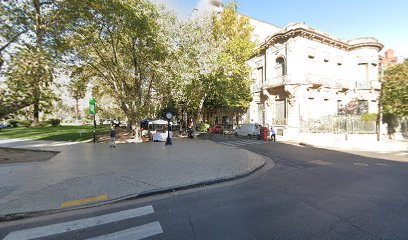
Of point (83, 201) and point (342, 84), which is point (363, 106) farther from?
point (83, 201)

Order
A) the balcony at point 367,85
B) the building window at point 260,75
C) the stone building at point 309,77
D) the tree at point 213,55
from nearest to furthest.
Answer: the tree at point 213,55 < the stone building at point 309,77 < the balcony at point 367,85 < the building window at point 260,75

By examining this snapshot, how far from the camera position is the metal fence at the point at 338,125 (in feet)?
61.5

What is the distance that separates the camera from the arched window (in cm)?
2319

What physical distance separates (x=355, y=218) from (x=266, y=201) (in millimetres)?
1749

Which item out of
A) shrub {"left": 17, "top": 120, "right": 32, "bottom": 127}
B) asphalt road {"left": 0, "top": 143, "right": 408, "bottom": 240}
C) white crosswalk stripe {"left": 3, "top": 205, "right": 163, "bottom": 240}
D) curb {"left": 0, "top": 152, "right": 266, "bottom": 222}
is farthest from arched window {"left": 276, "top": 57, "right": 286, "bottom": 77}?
shrub {"left": 17, "top": 120, "right": 32, "bottom": 127}

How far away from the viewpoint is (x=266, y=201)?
476 cm

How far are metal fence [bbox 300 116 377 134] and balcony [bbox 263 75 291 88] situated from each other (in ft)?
15.7

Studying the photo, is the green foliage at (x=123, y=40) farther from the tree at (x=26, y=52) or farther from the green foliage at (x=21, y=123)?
the green foliage at (x=21, y=123)

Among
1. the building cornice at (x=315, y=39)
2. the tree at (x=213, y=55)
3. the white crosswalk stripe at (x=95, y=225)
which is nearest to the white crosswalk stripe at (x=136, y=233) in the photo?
the white crosswalk stripe at (x=95, y=225)

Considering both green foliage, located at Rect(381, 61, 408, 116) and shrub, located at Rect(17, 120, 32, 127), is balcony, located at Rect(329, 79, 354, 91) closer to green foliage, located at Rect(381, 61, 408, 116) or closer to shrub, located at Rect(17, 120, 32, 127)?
green foliage, located at Rect(381, 61, 408, 116)

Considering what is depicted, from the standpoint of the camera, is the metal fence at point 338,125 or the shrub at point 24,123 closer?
the metal fence at point 338,125

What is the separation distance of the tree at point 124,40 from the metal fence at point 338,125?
51.7ft

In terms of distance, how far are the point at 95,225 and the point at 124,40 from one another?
15638 mm

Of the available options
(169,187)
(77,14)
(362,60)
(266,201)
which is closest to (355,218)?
(266,201)
